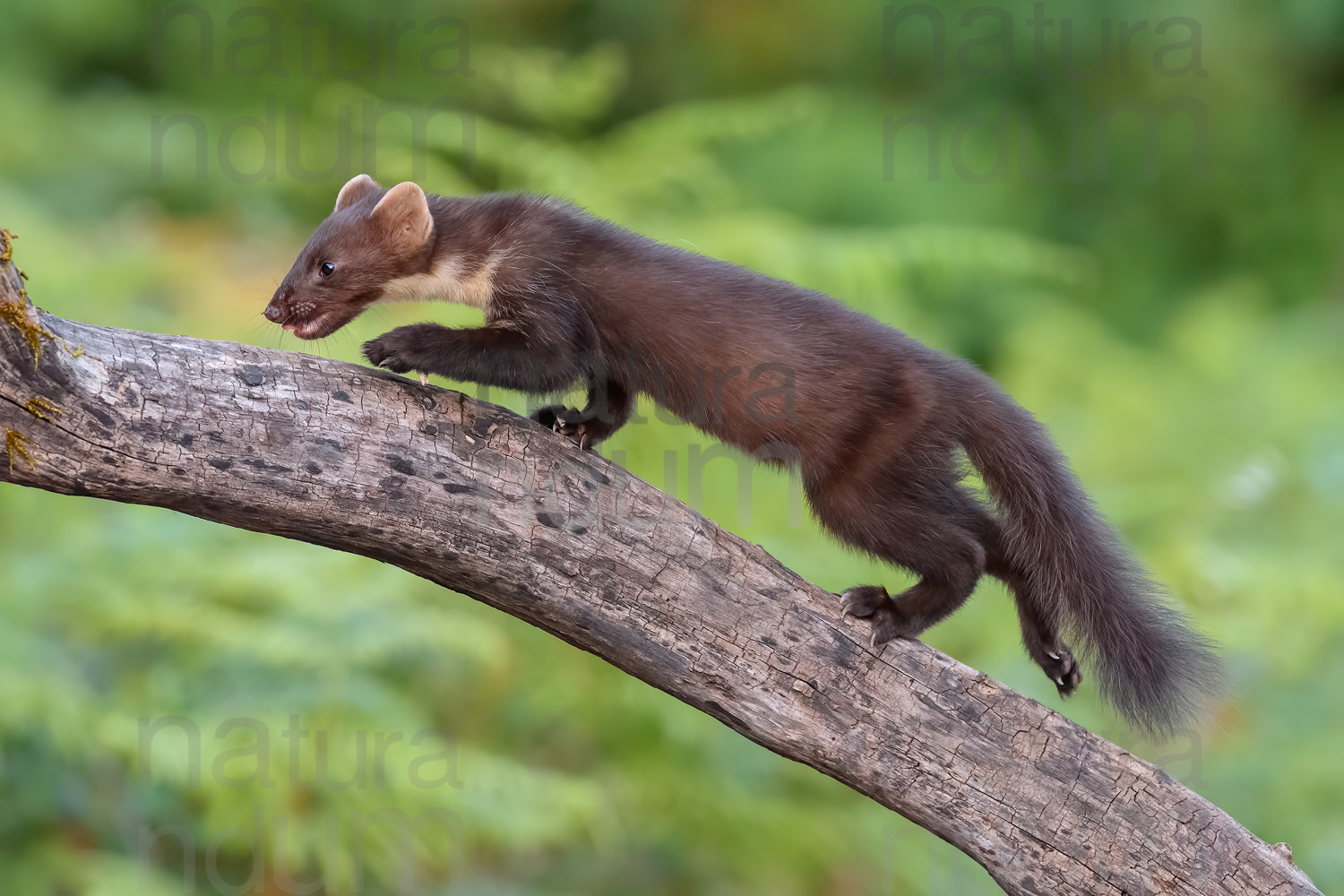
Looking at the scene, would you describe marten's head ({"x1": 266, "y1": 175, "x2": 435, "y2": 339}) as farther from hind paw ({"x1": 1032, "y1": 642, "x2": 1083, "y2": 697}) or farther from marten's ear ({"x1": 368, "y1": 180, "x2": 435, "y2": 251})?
hind paw ({"x1": 1032, "y1": 642, "x2": 1083, "y2": 697})

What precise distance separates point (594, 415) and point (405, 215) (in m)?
0.58

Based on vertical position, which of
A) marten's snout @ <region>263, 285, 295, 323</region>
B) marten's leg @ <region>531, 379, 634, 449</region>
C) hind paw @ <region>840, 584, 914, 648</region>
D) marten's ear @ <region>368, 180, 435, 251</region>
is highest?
marten's ear @ <region>368, 180, 435, 251</region>

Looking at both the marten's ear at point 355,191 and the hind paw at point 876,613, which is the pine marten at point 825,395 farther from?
the marten's ear at point 355,191

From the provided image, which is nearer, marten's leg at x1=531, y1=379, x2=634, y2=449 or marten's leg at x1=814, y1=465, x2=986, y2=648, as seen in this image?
marten's leg at x1=814, y1=465, x2=986, y2=648

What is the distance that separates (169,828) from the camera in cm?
337

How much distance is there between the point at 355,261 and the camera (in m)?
2.60

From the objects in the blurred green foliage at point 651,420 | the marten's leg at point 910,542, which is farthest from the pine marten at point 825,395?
the blurred green foliage at point 651,420

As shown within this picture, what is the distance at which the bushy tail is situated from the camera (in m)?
2.58

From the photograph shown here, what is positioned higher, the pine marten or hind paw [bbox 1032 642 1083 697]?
the pine marten

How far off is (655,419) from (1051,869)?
1844 mm

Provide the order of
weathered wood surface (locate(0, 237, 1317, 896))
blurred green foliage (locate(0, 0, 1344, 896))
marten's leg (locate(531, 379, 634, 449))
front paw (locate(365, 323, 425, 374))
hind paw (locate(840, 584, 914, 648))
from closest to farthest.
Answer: weathered wood surface (locate(0, 237, 1317, 896)) → front paw (locate(365, 323, 425, 374)) → hind paw (locate(840, 584, 914, 648)) → marten's leg (locate(531, 379, 634, 449)) → blurred green foliage (locate(0, 0, 1344, 896))

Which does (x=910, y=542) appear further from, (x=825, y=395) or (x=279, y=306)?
(x=279, y=306)

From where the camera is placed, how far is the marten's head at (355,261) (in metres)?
2.56

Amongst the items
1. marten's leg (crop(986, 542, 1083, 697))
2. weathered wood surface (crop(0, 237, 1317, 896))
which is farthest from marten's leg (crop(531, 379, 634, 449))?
marten's leg (crop(986, 542, 1083, 697))
